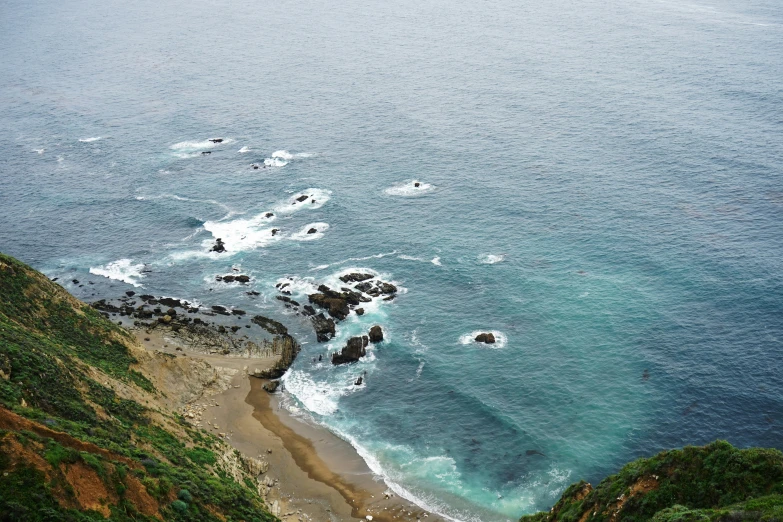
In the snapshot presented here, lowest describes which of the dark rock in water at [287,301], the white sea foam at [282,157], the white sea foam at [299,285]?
the dark rock in water at [287,301]

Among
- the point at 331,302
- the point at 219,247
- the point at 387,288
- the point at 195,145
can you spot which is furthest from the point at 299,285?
the point at 195,145

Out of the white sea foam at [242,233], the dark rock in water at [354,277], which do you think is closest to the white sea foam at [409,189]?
the white sea foam at [242,233]

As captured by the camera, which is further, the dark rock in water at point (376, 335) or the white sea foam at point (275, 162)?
the white sea foam at point (275, 162)

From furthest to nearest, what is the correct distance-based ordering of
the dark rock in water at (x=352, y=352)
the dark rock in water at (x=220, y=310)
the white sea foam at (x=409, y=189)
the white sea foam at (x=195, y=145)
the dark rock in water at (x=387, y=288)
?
the white sea foam at (x=195, y=145)
the white sea foam at (x=409, y=189)
the dark rock in water at (x=387, y=288)
the dark rock in water at (x=220, y=310)
the dark rock in water at (x=352, y=352)

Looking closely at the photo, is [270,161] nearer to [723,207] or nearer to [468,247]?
[468,247]

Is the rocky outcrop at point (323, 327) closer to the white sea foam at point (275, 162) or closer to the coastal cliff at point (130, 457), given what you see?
the coastal cliff at point (130, 457)

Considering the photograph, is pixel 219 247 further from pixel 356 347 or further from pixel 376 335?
pixel 376 335
